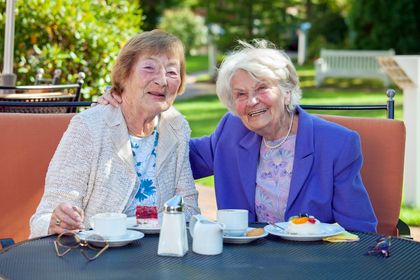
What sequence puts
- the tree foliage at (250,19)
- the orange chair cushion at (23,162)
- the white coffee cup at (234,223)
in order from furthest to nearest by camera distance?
the tree foliage at (250,19) → the orange chair cushion at (23,162) → the white coffee cup at (234,223)

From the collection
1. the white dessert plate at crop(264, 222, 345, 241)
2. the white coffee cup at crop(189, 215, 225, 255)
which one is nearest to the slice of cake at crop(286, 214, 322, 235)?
the white dessert plate at crop(264, 222, 345, 241)

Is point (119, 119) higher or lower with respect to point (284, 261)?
higher

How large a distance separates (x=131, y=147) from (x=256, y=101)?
56 centimetres

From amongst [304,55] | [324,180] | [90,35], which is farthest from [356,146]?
[304,55]

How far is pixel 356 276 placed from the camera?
102 inches

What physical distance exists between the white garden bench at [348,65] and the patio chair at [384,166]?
53.6 feet

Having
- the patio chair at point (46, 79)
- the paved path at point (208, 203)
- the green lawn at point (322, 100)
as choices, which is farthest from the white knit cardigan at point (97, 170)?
the green lawn at point (322, 100)

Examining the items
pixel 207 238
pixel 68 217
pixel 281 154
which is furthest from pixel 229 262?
pixel 281 154

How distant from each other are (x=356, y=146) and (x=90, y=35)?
460cm

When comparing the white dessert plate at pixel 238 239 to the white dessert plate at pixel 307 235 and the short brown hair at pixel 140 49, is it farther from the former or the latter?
the short brown hair at pixel 140 49

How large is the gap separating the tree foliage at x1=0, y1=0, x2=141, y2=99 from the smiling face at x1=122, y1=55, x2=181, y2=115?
4.01 m

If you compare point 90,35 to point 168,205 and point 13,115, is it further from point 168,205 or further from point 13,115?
point 168,205

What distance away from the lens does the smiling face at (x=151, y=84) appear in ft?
11.8

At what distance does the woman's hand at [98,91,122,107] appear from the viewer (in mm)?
3651
